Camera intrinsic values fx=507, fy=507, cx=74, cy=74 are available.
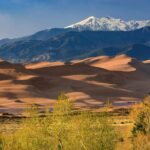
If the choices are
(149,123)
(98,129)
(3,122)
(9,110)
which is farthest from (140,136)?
(9,110)

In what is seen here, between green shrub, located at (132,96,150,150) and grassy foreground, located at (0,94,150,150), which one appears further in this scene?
green shrub, located at (132,96,150,150)

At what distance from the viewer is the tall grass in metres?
51.9

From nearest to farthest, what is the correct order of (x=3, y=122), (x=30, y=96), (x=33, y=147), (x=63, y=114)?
1. (x=33, y=147)
2. (x=63, y=114)
3. (x=3, y=122)
4. (x=30, y=96)

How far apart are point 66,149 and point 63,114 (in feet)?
16.6

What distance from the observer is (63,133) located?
175 feet

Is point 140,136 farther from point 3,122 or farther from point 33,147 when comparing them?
point 3,122

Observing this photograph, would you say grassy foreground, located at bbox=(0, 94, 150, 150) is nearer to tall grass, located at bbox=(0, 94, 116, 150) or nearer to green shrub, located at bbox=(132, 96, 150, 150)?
tall grass, located at bbox=(0, 94, 116, 150)

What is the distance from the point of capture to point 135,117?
71688 millimetres

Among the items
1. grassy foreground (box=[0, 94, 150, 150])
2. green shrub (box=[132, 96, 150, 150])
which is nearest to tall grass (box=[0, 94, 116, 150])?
grassy foreground (box=[0, 94, 150, 150])

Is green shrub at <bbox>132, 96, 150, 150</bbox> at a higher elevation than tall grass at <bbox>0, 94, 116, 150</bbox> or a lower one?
lower

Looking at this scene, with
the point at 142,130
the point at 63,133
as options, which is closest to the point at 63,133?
the point at 63,133

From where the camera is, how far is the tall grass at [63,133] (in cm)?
5188

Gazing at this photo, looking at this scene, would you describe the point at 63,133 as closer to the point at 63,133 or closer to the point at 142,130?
the point at 63,133

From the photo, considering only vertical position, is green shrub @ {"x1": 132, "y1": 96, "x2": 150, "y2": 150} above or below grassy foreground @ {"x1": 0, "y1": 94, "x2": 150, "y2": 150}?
below
